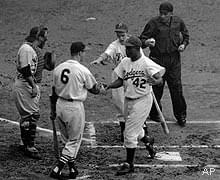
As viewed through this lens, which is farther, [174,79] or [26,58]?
[174,79]

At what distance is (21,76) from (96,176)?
1898mm

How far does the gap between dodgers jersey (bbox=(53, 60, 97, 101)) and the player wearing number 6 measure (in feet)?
2.29

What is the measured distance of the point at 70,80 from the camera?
325 inches

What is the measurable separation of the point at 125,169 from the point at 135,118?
2.31ft

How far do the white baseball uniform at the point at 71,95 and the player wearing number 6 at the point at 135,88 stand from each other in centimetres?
69

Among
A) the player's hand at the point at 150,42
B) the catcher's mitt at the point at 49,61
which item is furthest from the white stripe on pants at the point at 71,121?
the player's hand at the point at 150,42

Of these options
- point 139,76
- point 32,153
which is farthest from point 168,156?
point 32,153

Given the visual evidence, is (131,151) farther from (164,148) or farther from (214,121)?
(214,121)

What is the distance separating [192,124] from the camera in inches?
455

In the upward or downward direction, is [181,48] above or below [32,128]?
above

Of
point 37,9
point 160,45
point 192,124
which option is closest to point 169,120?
point 192,124

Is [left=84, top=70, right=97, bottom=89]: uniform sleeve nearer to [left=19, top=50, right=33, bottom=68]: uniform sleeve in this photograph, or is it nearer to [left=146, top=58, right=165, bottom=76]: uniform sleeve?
[left=146, top=58, right=165, bottom=76]: uniform sleeve

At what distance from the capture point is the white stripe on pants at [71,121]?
8.34 metres

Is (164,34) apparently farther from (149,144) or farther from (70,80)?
(70,80)
